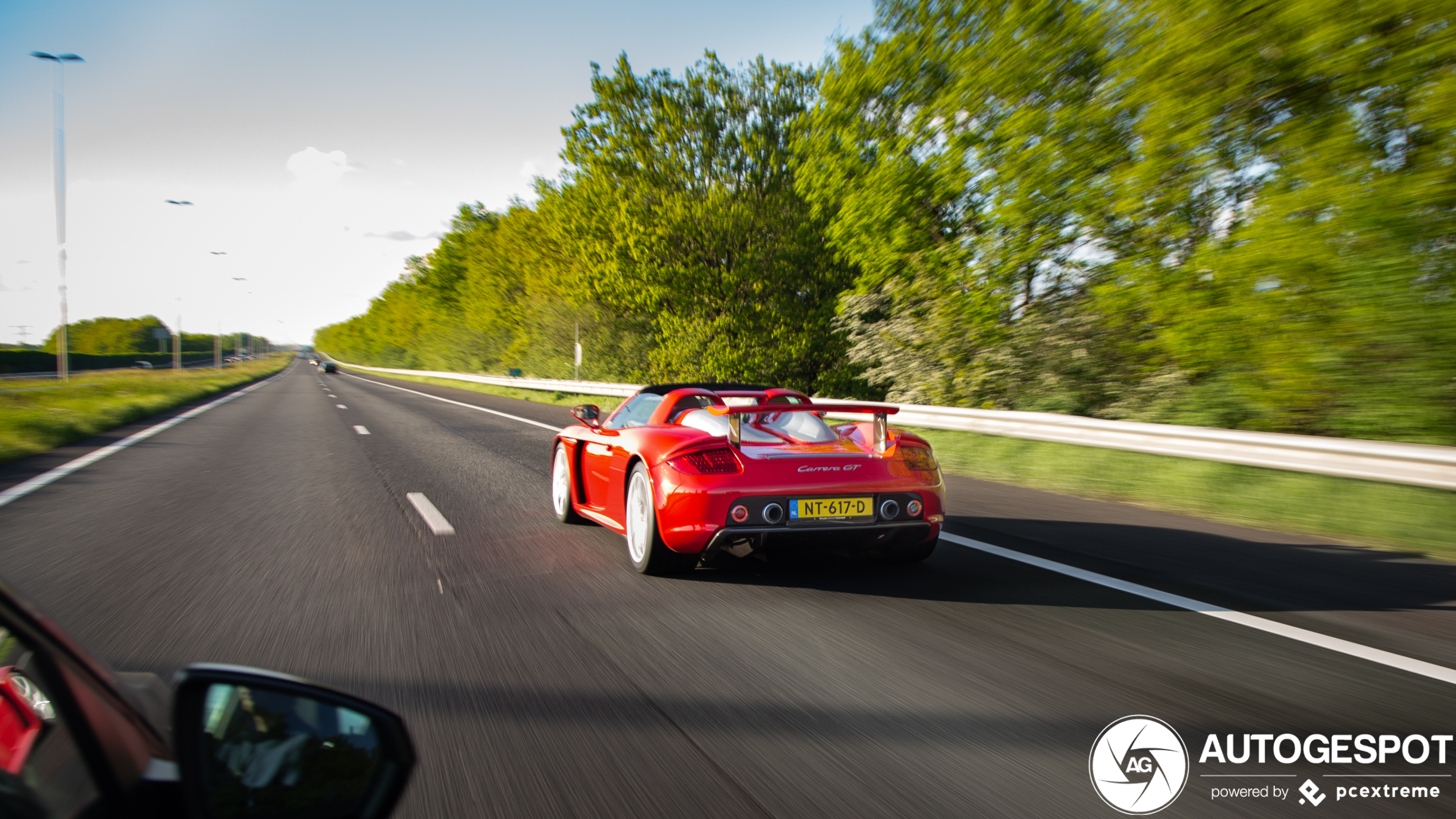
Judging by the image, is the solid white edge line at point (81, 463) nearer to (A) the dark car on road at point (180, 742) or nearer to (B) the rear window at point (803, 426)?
(B) the rear window at point (803, 426)

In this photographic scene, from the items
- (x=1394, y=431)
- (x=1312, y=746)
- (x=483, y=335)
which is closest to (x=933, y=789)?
(x=1312, y=746)

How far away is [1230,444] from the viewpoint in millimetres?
7172

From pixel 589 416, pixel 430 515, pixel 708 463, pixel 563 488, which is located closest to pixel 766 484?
pixel 708 463

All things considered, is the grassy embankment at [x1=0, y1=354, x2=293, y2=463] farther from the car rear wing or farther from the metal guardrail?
the metal guardrail

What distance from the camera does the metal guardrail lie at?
18.9 feet

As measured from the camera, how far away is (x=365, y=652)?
369cm

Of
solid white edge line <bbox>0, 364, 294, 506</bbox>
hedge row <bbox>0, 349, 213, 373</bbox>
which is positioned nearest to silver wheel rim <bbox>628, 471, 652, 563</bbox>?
solid white edge line <bbox>0, 364, 294, 506</bbox>

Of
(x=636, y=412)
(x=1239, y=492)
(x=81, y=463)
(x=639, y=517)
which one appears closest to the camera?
(x=639, y=517)

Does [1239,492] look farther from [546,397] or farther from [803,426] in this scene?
[546,397]

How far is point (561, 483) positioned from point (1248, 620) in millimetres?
4941

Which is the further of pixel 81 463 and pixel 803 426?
pixel 81 463

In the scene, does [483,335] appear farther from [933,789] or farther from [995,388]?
[933,789]

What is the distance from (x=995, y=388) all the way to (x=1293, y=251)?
734cm

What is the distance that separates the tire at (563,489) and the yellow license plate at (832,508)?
2646 millimetres
